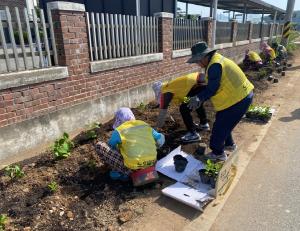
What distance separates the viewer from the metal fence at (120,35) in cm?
570

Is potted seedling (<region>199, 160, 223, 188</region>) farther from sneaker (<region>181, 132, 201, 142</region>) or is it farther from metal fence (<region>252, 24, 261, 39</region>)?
metal fence (<region>252, 24, 261, 39</region>)

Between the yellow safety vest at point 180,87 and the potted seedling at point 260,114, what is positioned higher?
the yellow safety vest at point 180,87

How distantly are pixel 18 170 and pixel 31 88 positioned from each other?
1.41 metres

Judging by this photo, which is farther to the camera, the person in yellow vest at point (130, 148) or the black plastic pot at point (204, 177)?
the black plastic pot at point (204, 177)

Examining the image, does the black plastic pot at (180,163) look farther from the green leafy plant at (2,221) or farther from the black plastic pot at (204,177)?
the green leafy plant at (2,221)

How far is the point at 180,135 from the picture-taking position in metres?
5.04

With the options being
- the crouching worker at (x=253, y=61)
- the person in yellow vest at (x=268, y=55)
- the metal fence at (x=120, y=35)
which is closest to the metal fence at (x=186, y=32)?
the metal fence at (x=120, y=35)

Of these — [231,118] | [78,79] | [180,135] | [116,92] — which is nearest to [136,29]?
[116,92]

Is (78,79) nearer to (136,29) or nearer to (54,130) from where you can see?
(54,130)

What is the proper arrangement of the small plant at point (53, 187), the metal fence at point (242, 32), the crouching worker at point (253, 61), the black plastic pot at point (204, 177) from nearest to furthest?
1. the small plant at point (53, 187)
2. the black plastic pot at point (204, 177)
3. the crouching worker at point (253, 61)
4. the metal fence at point (242, 32)

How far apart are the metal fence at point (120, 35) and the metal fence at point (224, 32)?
561 cm

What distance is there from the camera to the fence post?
7613 millimetres

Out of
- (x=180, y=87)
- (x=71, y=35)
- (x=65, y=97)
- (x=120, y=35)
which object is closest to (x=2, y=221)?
(x=65, y=97)

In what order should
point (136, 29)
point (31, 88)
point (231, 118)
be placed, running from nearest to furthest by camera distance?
1. point (231, 118)
2. point (31, 88)
3. point (136, 29)
